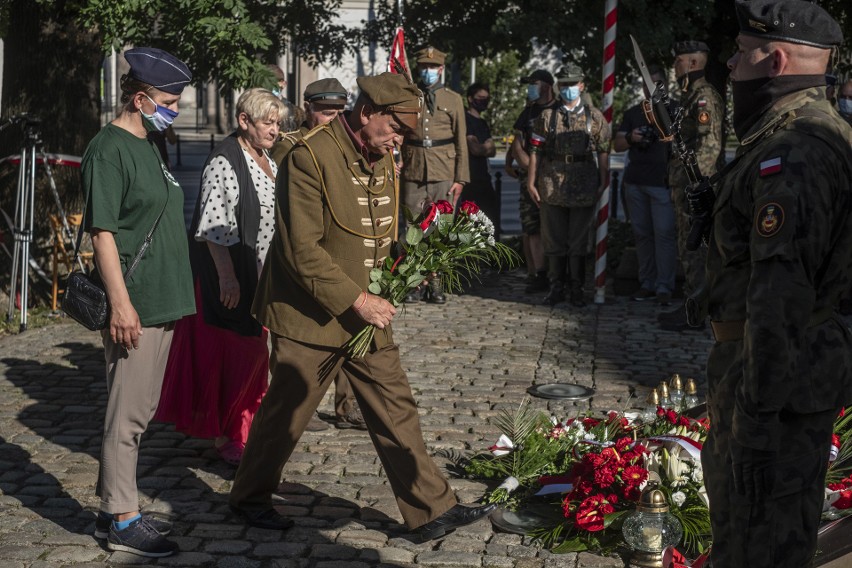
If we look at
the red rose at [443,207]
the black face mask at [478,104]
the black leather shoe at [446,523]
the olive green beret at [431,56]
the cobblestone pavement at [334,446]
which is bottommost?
the cobblestone pavement at [334,446]

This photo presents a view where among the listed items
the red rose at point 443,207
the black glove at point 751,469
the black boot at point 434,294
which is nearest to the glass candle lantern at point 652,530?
the red rose at point 443,207

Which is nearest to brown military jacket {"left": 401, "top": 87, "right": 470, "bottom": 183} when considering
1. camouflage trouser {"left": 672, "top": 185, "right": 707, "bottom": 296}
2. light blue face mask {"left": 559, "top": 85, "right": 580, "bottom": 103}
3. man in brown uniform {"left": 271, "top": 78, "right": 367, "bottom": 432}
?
light blue face mask {"left": 559, "top": 85, "right": 580, "bottom": 103}

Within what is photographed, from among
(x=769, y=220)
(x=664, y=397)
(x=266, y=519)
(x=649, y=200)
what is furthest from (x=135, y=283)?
(x=649, y=200)

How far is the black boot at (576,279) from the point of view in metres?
11.5

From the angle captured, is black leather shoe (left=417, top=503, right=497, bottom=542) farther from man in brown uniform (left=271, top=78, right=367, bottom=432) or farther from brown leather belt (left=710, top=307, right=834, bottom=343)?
brown leather belt (left=710, top=307, right=834, bottom=343)

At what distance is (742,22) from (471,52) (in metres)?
12.6

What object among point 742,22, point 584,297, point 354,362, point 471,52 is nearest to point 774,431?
point 742,22

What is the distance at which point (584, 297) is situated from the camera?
12086mm

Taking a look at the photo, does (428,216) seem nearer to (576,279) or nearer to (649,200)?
(576,279)

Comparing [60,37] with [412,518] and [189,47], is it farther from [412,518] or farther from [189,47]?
[412,518]

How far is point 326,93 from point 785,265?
5.01 metres

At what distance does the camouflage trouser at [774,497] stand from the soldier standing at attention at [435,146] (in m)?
7.78

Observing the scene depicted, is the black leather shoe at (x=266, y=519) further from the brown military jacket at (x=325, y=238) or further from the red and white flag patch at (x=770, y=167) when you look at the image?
the red and white flag patch at (x=770, y=167)

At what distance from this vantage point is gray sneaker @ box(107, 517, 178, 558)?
16.8 ft
